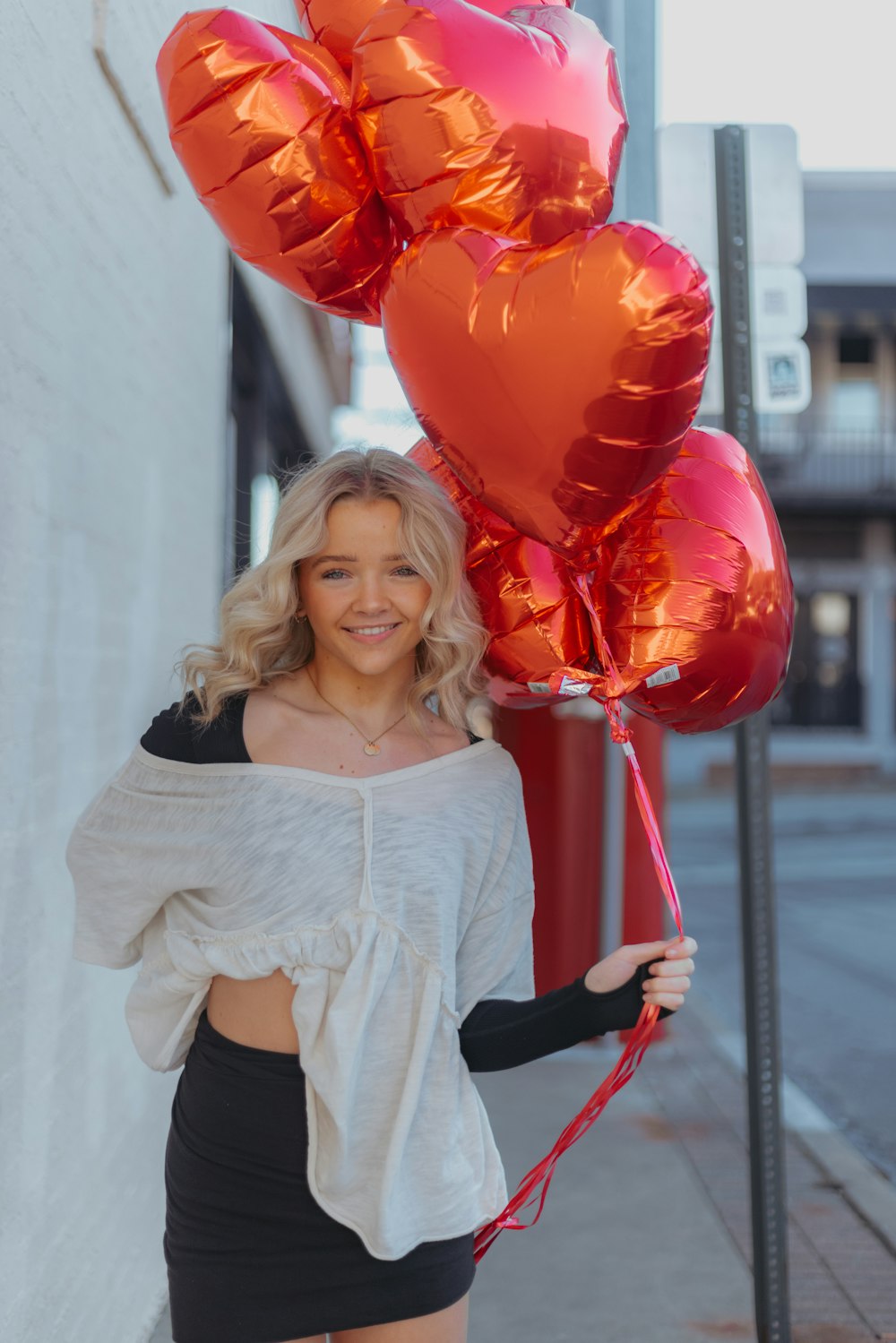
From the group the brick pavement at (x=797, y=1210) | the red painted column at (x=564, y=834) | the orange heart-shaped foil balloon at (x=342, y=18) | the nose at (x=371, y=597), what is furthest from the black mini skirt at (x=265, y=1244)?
the red painted column at (x=564, y=834)

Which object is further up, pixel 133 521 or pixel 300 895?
pixel 133 521

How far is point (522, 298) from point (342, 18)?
0.74 metres

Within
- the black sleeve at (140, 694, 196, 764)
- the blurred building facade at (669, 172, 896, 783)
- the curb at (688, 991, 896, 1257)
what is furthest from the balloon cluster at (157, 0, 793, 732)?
the blurred building facade at (669, 172, 896, 783)

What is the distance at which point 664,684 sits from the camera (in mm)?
1720

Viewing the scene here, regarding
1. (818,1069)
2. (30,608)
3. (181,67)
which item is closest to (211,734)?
(30,608)

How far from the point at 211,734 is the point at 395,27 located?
0.94m

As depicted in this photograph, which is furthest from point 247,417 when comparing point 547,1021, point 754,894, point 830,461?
point 830,461

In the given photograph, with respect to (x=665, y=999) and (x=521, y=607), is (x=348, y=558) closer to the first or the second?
(x=521, y=607)

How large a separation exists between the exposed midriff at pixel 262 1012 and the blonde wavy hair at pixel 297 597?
368 millimetres

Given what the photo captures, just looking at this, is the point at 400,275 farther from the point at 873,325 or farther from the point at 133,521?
the point at 873,325

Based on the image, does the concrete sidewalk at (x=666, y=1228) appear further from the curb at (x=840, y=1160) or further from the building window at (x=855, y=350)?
the building window at (x=855, y=350)

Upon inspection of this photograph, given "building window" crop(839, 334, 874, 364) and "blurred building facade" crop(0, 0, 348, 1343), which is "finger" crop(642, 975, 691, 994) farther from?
"building window" crop(839, 334, 874, 364)

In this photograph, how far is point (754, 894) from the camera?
266cm

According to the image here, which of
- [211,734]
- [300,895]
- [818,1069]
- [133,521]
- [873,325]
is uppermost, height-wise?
[873,325]
